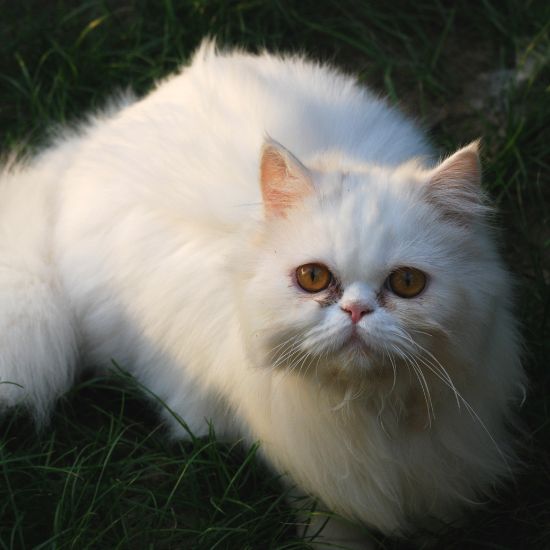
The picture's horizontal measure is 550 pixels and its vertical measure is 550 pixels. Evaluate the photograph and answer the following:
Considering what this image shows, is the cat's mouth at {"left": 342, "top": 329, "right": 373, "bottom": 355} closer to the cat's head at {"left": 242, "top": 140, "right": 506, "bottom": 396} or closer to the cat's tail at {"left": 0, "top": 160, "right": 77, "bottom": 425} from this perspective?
the cat's head at {"left": 242, "top": 140, "right": 506, "bottom": 396}

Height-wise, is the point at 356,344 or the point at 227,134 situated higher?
the point at 227,134

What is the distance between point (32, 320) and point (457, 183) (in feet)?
5.03

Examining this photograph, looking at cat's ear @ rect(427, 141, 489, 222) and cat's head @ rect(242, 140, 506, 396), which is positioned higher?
cat's ear @ rect(427, 141, 489, 222)

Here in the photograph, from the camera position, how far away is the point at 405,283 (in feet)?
7.07

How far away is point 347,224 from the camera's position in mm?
2168

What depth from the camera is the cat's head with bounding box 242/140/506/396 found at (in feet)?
6.96

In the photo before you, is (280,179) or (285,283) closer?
(285,283)

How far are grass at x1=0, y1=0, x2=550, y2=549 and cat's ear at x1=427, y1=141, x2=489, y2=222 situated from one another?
1.01m

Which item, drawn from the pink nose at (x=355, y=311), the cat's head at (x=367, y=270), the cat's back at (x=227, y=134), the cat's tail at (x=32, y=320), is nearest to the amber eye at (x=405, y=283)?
the cat's head at (x=367, y=270)

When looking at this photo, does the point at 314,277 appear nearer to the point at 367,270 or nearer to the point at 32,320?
the point at 367,270

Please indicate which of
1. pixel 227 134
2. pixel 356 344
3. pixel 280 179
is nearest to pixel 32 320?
pixel 227 134

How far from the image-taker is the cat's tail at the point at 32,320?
2.92 m

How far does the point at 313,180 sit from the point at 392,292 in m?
0.37

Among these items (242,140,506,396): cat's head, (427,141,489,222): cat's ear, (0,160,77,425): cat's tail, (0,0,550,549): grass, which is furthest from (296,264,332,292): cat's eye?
(0,160,77,425): cat's tail
